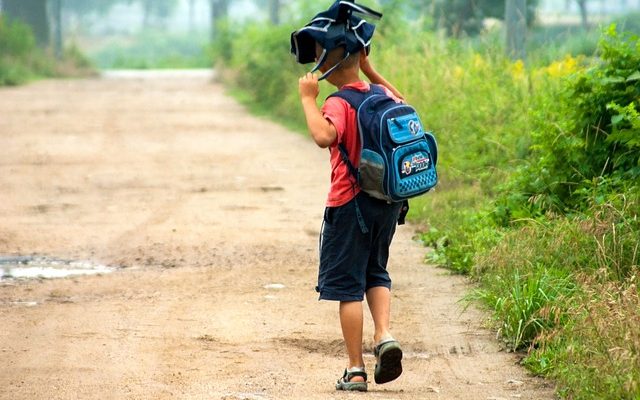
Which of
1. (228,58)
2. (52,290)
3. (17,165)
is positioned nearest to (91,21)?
(228,58)

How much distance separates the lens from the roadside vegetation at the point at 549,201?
17.6 ft

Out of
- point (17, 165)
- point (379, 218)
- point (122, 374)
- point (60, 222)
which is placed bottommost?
point (17, 165)

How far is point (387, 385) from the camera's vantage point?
5.51 metres

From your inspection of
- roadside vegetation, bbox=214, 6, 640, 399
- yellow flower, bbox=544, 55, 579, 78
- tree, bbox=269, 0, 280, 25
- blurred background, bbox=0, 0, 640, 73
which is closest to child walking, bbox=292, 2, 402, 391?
roadside vegetation, bbox=214, 6, 640, 399

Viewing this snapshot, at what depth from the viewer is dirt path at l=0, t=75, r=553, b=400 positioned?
548 centimetres

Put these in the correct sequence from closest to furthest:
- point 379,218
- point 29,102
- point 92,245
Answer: point 379,218
point 92,245
point 29,102

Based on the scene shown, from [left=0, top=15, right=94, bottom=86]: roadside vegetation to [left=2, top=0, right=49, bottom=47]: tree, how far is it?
7.56ft

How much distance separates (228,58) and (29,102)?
1119 cm

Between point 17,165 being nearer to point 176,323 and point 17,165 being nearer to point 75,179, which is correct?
point 75,179

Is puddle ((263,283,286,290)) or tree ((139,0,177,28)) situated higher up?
puddle ((263,283,286,290))

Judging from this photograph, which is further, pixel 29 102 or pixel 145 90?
pixel 145 90

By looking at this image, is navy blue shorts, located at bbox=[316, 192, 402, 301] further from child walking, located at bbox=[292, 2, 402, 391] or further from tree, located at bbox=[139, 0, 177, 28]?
tree, located at bbox=[139, 0, 177, 28]

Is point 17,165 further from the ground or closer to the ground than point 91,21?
further from the ground

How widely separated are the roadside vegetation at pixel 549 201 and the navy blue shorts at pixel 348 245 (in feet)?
2.98
